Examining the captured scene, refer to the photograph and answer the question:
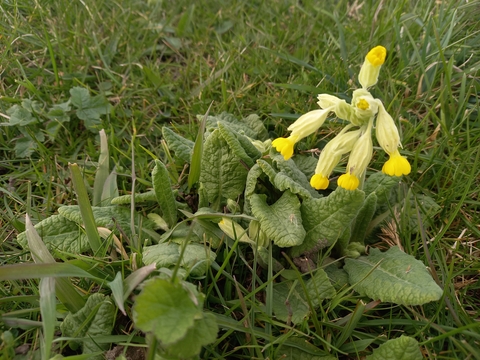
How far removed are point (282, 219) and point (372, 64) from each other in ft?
2.39

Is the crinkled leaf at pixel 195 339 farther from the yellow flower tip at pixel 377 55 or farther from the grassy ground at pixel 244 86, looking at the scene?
the yellow flower tip at pixel 377 55

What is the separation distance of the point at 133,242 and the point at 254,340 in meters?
0.74

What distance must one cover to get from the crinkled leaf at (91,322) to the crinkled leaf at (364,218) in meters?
1.15

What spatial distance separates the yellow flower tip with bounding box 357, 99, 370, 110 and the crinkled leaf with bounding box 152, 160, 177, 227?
0.90m

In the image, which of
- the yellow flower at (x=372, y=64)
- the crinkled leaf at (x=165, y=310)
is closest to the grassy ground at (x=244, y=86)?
the crinkled leaf at (x=165, y=310)

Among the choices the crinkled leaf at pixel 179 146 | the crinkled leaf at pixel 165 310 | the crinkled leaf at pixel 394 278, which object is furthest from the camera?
the crinkled leaf at pixel 179 146

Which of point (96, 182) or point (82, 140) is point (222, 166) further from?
point (82, 140)

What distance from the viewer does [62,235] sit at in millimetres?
2178

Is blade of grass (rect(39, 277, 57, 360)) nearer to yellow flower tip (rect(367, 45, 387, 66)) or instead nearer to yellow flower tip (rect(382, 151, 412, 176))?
yellow flower tip (rect(382, 151, 412, 176))

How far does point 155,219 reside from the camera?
2.30 meters

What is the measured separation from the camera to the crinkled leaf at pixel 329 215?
1.90 metres

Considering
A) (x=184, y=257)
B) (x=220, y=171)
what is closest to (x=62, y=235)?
(x=184, y=257)

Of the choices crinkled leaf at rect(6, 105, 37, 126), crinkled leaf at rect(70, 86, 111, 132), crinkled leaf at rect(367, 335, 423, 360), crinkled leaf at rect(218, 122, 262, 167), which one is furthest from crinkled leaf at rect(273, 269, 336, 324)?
crinkled leaf at rect(6, 105, 37, 126)

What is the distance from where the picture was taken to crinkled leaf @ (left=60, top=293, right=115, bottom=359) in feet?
5.92
